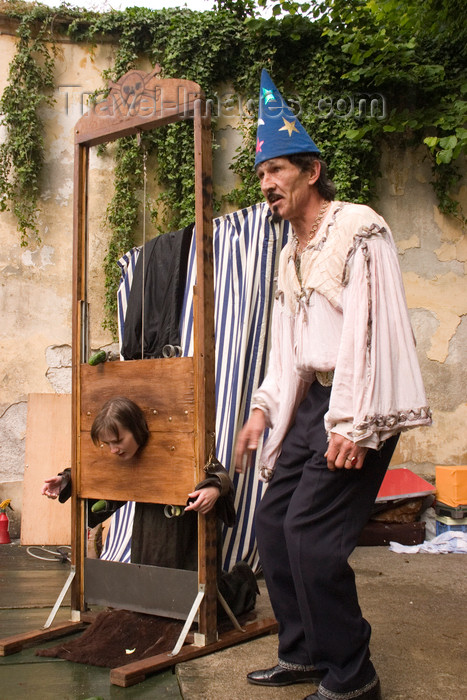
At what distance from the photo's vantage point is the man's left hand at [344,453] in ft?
6.46

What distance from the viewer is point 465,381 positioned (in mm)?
5695

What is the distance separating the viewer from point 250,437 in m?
2.44

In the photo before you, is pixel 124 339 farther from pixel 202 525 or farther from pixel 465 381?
pixel 465 381

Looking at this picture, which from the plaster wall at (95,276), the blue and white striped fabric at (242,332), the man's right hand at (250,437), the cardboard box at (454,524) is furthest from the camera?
the plaster wall at (95,276)

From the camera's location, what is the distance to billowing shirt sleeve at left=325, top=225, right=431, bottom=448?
1.95 meters

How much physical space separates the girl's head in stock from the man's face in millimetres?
1081

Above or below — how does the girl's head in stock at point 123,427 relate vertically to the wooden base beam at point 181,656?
above

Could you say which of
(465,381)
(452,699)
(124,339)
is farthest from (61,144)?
(452,699)

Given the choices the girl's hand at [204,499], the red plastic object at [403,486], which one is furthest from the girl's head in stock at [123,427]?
the red plastic object at [403,486]

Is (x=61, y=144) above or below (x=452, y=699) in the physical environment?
above

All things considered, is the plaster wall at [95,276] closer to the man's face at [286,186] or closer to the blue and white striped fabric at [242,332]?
the blue and white striped fabric at [242,332]

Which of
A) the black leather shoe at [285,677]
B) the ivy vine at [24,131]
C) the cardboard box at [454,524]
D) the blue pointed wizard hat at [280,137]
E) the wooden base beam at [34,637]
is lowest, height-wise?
the cardboard box at [454,524]

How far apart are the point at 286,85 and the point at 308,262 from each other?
13.8 ft

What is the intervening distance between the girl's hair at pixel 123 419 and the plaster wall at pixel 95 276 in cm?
289
